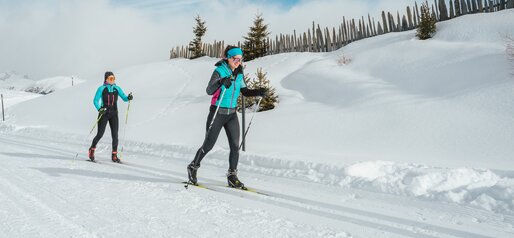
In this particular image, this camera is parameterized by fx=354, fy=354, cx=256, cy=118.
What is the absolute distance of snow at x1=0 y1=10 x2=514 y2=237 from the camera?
10.9ft

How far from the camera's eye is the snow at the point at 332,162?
130 inches

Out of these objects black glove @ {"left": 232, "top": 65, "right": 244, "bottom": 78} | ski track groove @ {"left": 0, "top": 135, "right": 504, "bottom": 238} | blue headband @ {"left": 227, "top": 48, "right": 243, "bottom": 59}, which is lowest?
ski track groove @ {"left": 0, "top": 135, "right": 504, "bottom": 238}

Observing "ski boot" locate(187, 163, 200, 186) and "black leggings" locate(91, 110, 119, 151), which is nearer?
"ski boot" locate(187, 163, 200, 186)

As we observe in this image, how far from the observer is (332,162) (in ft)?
18.8

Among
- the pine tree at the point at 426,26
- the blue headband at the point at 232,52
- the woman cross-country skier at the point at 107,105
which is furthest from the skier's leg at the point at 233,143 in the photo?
the pine tree at the point at 426,26

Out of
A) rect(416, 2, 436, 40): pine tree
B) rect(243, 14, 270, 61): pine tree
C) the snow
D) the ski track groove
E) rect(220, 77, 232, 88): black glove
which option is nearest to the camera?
the ski track groove

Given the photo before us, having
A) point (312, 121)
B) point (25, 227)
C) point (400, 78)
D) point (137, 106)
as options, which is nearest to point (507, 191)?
point (25, 227)

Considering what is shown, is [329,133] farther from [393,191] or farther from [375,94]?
[393,191]

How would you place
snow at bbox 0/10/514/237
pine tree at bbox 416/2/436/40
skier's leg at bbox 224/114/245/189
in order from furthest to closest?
pine tree at bbox 416/2/436/40 → skier's leg at bbox 224/114/245/189 → snow at bbox 0/10/514/237

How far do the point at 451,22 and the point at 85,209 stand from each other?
48.9 feet

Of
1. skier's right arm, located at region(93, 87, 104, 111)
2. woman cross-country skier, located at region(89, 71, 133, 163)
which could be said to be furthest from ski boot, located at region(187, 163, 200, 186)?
skier's right arm, located at region(93, 87, 104, 111)

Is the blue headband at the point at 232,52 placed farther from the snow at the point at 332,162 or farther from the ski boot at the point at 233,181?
the snow at the point at 332,162

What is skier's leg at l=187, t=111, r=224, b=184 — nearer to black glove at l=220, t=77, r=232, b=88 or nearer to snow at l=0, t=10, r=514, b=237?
snow at l=0, t=10, r=514, b=237

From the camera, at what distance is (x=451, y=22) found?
46.2ft
